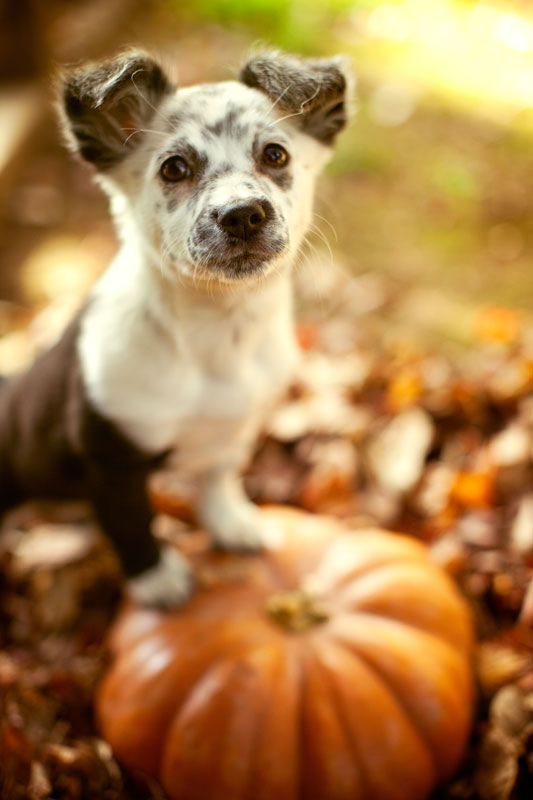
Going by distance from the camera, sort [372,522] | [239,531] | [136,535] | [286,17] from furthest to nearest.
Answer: [286,17] → [372,522] → [239,531] → [136,535]

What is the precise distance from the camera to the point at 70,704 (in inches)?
68.2

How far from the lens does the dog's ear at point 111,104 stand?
1.33 metres

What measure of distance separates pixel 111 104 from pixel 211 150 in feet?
0.63

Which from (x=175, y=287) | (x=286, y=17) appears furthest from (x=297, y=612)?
(x=286, y=17)

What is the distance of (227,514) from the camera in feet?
6.31

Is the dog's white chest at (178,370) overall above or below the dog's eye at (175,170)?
below

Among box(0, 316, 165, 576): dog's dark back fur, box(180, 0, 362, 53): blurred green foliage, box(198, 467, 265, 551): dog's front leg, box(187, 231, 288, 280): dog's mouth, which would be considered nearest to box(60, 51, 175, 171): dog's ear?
box(187, 231, 288, 280): dog's mouth

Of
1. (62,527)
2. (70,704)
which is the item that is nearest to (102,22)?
(62,527)

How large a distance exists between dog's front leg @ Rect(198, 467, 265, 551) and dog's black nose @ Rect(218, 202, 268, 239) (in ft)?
2.61

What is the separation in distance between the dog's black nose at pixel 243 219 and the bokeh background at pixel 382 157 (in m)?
1.53

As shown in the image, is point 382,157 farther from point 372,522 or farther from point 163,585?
point 163,585

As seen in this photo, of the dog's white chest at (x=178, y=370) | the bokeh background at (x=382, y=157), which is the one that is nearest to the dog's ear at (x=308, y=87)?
the dog's white chest at (x=178, y=370)

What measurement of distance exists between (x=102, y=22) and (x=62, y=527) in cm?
308

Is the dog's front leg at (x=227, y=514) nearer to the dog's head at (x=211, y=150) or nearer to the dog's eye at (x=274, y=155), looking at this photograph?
the dog's head at (x=211, y=150)
